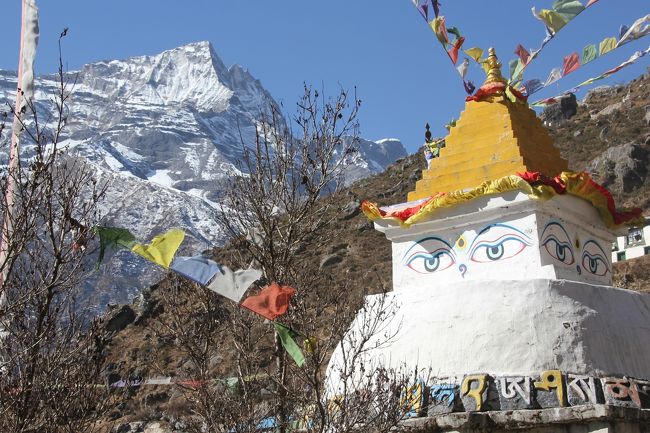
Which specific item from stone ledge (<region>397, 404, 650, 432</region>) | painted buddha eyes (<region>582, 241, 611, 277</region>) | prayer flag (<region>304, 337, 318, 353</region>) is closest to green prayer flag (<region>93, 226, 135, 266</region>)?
prayer flag (<region>304, 337, 318, 353</region>)

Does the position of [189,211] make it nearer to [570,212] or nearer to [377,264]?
[377,264]

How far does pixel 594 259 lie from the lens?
10.4m

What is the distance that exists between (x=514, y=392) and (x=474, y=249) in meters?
2.23

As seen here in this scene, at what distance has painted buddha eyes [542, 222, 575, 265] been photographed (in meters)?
9.41

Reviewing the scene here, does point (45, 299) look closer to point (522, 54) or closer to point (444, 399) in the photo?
point (444, 399)

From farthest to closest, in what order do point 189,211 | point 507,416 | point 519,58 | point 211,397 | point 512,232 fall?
point 189,211 < point 519,58 < point 512,232 < point 211,397 < point 507,416

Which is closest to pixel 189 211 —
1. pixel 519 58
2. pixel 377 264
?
pixel 377 264

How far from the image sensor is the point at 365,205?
421 inches

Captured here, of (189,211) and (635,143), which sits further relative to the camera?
(189,211)

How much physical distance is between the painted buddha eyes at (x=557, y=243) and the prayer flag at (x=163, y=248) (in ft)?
14.6

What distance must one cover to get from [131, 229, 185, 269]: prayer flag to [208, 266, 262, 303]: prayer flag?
0.56 m

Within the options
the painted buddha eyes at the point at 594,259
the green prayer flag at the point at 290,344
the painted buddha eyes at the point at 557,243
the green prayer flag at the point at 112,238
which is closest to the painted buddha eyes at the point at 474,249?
the painted buddha eyes at the point at 557,243

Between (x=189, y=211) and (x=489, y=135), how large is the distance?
16486 cm

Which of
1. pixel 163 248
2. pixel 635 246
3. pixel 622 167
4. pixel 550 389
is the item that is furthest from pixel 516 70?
pixel 622 167
